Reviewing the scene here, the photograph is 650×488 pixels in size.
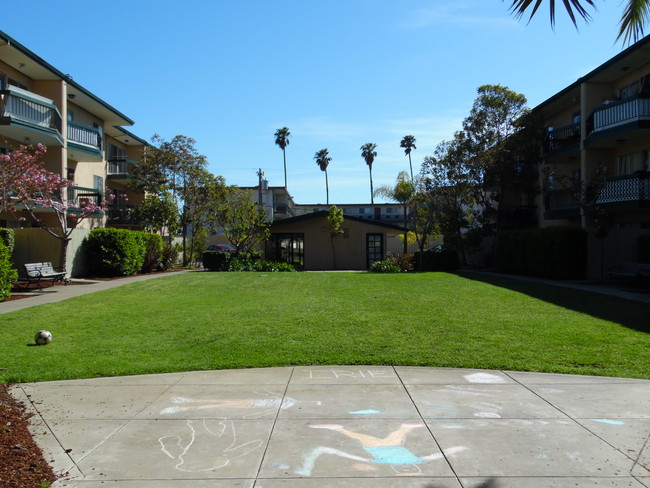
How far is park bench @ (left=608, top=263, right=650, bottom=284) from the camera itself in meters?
17.2

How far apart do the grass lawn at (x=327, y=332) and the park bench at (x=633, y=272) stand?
11.9 feet

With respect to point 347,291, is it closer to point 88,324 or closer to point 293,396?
point 88,324

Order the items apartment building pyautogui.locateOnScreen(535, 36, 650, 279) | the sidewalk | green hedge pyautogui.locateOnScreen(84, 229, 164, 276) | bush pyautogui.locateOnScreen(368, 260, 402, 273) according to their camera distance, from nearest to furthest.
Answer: the sidewalk < apartment building pyautogui.locateOnScreen(535, 36, 650, 279) < green hedge pyautogui.locateOnScreen(84, 229, 164, 276) < bush pyautogui.locateOnScreen(368, 260, 402, 273)

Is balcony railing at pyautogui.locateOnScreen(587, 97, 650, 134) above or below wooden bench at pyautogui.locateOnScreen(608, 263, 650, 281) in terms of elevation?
above

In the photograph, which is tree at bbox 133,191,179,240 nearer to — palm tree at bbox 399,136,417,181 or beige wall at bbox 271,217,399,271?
beige wall at bbox 271,217,399,271

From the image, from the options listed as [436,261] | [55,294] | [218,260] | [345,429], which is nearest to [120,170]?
[218,260]

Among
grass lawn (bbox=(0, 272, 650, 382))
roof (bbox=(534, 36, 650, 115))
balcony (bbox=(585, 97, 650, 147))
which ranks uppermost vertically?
roof (bbox=(534, 36, 650, 115))

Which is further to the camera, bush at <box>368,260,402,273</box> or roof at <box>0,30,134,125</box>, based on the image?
bush at <box>368,260,402,273</box>

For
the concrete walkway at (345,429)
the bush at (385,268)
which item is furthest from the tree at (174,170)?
the concrete walkway at (345,429)

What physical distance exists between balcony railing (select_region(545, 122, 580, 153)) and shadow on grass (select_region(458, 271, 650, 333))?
12.3m

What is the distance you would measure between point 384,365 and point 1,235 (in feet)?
44.1

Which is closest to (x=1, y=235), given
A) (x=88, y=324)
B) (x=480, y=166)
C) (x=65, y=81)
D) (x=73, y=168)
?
(x=88, y=324)

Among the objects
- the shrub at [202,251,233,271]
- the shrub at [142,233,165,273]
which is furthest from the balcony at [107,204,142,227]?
the shrub at [202,251,233,271]

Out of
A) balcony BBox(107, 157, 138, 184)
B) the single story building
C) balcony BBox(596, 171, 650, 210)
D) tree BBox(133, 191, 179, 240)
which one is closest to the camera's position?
balcony BBox(596, 171, 650, 210)
